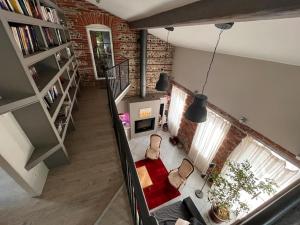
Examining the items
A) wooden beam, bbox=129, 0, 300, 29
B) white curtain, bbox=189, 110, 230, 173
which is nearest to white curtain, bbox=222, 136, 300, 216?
white curtain, bbox=189, 110, 230, 173

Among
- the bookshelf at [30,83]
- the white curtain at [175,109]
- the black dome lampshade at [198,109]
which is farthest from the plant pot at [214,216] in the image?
the bookshelf at [30,83]

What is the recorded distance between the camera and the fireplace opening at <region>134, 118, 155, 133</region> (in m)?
6.27

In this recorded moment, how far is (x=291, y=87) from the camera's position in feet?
7.73

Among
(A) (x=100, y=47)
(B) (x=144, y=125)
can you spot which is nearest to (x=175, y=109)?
(B) (x=144, y=125)

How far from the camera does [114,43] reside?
4762mm

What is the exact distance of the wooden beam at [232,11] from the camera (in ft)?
2.73

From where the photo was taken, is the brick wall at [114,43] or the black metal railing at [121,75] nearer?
the brick wall at [114,43]

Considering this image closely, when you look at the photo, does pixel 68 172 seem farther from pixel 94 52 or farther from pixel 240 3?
pixel 94 52

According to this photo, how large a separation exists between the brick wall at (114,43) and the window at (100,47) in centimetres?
14

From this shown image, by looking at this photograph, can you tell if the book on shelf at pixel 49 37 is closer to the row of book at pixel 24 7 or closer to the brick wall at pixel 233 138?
the row of book at pixel 24 7

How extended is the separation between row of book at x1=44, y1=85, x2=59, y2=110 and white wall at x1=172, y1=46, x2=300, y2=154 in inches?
145

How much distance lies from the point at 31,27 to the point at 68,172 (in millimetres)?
1949

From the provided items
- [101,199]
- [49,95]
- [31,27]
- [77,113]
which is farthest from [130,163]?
[77,113]

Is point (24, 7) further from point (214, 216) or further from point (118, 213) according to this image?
point (214, 216)
